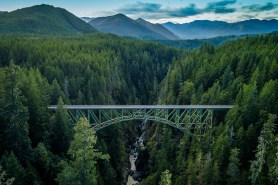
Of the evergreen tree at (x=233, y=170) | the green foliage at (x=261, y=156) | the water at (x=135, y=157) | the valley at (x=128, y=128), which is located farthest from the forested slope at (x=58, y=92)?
the green foliage at (x=261, y=156)

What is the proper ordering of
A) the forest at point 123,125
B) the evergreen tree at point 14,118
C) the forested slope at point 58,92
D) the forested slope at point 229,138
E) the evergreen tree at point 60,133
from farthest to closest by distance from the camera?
the evergreen tree at point 60,133, the forested slope at point 229,138, the forested slope at point 58,92, the forest at point 123,125, the evergreen tree at point 14,118

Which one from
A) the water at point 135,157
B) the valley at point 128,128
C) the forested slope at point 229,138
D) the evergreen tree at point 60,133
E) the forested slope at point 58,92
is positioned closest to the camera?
the valley at point 128,128

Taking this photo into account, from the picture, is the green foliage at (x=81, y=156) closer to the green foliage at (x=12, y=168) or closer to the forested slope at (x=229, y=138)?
the green foliage at (x=12, y=168)

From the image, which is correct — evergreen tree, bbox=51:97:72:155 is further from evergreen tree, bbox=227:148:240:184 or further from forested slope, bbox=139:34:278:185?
evergreen tree, bbox=227:148:240:184

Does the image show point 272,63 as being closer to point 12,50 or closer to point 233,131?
point 233,131

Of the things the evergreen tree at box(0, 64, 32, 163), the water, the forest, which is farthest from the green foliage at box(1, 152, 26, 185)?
the water

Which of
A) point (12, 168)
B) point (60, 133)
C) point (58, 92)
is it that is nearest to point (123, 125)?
point (58, 92)

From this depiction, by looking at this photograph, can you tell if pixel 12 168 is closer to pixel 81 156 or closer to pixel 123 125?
pixel 81 156
